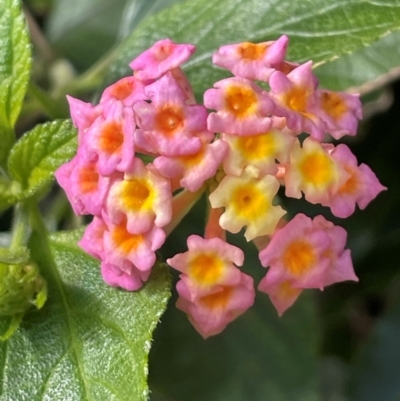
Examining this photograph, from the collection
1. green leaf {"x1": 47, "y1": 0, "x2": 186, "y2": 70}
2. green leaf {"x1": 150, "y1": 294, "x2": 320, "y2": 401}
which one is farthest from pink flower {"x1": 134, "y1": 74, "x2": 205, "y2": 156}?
green leaf {"x1": 47, "y1": 0, "x2": 186, "y2": 70}

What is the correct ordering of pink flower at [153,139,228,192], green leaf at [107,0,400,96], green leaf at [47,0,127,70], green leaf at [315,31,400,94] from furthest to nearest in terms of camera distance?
green leaf at [47,0,127,70] → green leaf at [315,31,400,94] → green leaf at [107,0,400,96] → pink flower at [153,139,228,192]

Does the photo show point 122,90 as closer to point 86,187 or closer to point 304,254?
point 86,187

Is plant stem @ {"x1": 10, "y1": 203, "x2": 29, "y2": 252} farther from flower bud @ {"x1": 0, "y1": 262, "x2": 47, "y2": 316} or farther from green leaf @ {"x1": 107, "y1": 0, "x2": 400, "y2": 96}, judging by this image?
green leaf @ {"x1": 107, "y1": 0, "x2": 400, "y2": 96}

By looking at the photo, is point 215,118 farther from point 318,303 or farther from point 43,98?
point 318,303

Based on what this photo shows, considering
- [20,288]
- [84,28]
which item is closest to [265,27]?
[20,288]

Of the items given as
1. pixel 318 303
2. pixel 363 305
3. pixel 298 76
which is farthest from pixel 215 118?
pixel 363 305

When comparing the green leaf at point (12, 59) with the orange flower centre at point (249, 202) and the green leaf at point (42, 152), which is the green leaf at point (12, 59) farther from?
the orange flower centre at point (249, 202)
